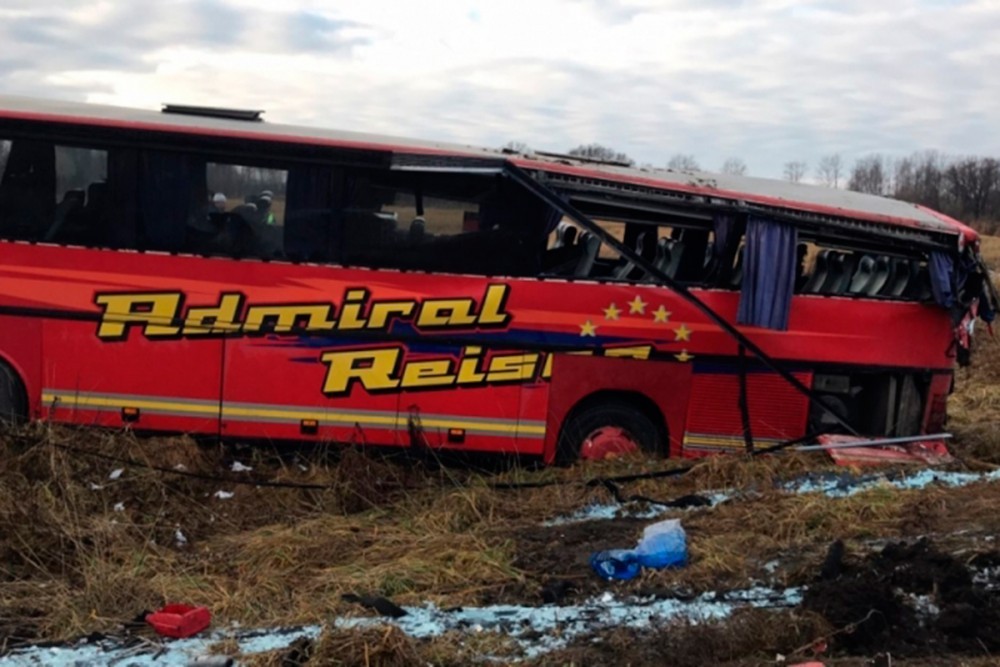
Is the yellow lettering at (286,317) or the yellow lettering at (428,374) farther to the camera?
the yellow lettering at (428,374)

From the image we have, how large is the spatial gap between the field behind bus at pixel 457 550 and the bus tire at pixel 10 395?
0.36m

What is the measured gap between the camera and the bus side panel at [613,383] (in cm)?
804

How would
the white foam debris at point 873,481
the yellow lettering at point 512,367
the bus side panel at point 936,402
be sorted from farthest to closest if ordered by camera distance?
the bus side panel at point 936,402
the yellow lettering at point 512,367
the white foam debris at point 873,481

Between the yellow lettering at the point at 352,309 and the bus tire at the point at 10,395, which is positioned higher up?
the yellow lettering at the point at 352,309

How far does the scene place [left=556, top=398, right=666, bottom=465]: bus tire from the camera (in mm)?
8234

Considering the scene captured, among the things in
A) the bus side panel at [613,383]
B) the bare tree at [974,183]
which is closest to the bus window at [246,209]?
the bus side panel at [613,383]

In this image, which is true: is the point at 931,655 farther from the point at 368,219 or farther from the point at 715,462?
the point at 368,219

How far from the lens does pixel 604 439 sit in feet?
27.0

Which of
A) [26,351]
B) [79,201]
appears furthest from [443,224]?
[26,351]

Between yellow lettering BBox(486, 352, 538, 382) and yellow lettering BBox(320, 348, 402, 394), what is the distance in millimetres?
782

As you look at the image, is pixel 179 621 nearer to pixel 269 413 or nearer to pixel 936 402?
pixel 269 413

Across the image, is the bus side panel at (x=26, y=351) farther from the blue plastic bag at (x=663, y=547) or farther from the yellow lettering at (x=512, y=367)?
the blue plastic bag at (x=663, y=547)

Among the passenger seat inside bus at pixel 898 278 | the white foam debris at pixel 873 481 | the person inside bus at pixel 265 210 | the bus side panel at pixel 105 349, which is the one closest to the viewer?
the white foam debris at pixel 873 481

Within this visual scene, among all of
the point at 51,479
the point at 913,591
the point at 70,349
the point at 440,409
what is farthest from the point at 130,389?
the point at 913,591
